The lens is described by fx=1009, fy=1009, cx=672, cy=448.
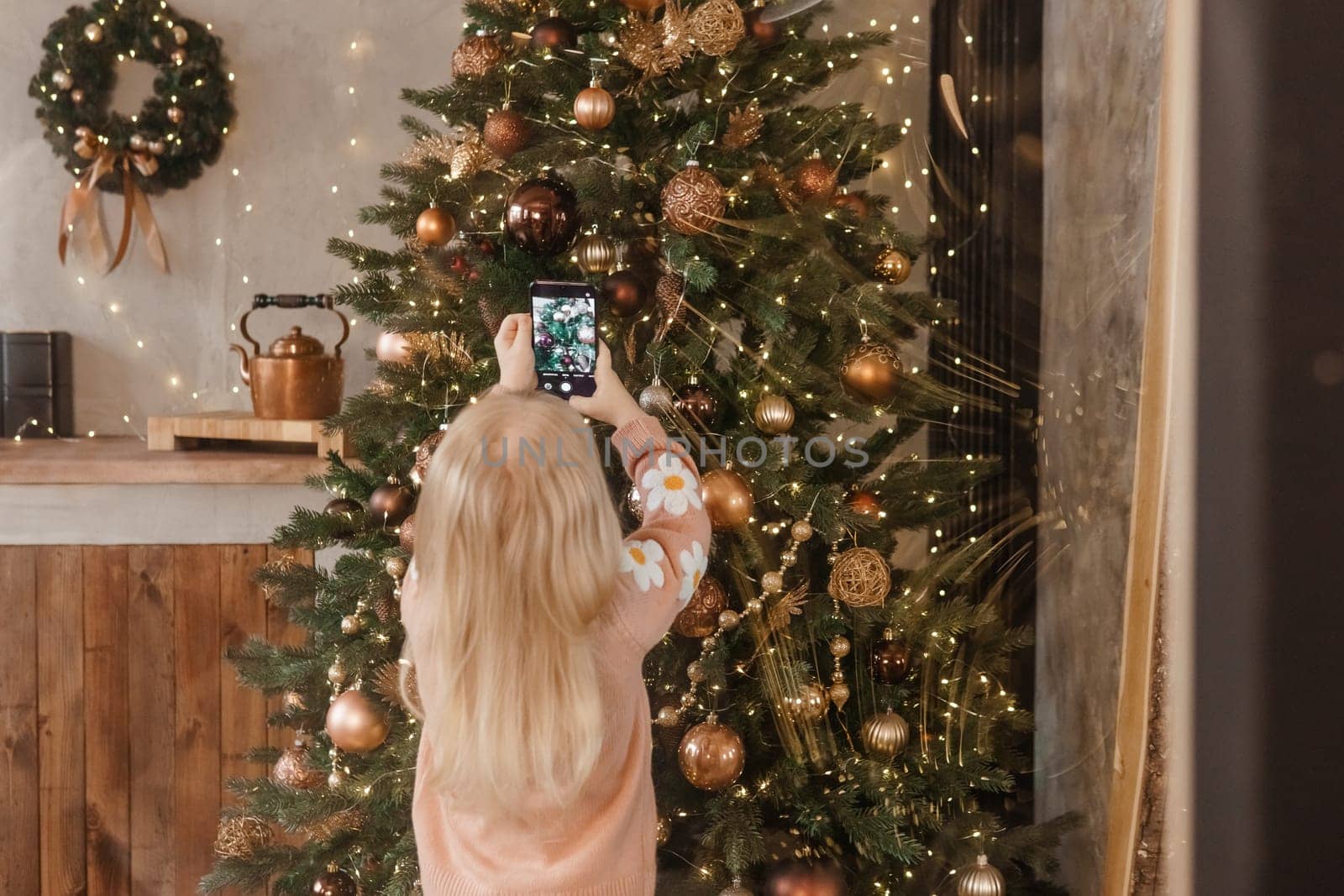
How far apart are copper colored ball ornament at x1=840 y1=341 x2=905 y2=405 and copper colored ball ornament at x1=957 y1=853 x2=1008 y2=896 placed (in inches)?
25.1

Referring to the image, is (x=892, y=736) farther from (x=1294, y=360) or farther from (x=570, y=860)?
(x=1294, y=360)

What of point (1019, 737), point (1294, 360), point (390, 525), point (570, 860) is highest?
point (1294, 360)

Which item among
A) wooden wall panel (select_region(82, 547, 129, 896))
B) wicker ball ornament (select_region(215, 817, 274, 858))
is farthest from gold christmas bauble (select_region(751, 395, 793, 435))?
wooden wall panel (select_region(82, 547, 129, 896))

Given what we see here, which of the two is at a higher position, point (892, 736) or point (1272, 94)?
point (1272, 94)

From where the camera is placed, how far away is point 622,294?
129 cm

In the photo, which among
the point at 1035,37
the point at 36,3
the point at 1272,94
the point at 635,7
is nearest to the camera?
the point at 1272,94

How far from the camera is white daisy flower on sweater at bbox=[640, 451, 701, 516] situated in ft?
3.67

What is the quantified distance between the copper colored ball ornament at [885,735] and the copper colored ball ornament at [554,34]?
101cm

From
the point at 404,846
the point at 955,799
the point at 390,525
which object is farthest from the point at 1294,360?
the point at 404,846

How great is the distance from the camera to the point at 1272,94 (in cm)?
82

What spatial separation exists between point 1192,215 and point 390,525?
41.9 inches

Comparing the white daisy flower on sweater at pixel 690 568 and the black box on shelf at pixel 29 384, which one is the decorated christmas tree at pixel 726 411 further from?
the black box on shelf at pixel 29 384

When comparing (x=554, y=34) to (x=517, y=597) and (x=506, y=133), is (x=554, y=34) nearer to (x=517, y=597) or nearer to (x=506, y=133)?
(x=506, y=133)

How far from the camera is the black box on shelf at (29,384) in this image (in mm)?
2328
